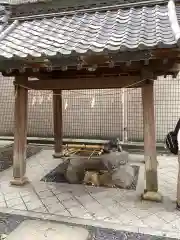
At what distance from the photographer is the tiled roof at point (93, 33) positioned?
4.15 m

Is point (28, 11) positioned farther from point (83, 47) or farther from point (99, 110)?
point (99, 110)

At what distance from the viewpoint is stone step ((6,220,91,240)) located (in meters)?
3.98

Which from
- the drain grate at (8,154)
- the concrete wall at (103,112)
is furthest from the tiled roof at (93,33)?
the drain grate at (8,154)

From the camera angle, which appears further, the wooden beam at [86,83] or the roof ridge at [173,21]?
the wooden beam at [86,83]

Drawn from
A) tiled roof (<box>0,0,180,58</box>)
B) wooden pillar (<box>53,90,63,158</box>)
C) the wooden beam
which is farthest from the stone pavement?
tiled roof (<box>0,0,180,58</box>)

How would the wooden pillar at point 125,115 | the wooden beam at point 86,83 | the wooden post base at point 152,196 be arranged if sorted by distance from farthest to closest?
the wooden pillar at point 125,115
the wooden beam at point 86,83
the wooden post base at point 152,196

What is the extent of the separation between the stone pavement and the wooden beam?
2.34 meters

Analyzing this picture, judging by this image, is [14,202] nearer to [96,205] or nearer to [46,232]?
[46,232]

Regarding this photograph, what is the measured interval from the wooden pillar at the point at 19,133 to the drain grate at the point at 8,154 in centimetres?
159

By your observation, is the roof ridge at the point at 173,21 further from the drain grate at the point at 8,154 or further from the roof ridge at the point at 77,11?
the drain grate at the point at 8,154

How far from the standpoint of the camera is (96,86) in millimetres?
5602

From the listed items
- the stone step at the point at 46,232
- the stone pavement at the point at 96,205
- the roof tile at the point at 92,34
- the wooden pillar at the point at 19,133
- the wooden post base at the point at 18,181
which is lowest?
the stone step at the point at 46,232

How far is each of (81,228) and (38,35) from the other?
12.3 ft

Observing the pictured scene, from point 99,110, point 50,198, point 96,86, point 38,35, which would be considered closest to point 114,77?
point 96,86
